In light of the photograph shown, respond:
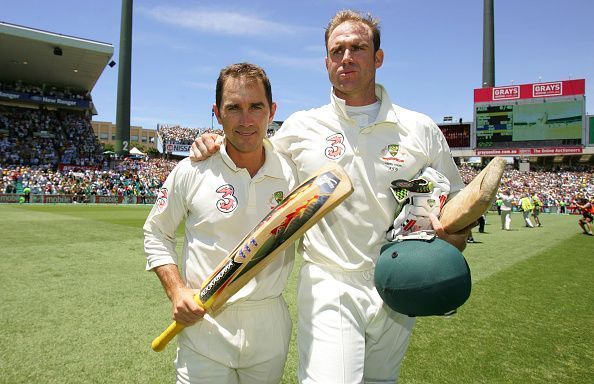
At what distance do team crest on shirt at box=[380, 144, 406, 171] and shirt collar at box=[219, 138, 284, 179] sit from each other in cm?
60

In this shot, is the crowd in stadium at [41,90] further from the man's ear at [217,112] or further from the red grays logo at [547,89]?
the man's ear at [217,112]

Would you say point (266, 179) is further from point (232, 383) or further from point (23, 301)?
point (23, 301)

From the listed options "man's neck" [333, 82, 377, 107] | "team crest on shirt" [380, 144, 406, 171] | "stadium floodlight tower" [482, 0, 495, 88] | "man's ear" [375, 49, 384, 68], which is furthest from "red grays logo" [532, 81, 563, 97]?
"team crest on shirt" [380, 144, 406, 171]

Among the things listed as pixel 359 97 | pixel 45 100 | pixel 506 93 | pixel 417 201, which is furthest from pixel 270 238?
pixel 506 93

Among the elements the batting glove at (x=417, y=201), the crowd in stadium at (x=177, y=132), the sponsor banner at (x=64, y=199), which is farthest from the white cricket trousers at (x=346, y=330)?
the crowd in stadium at (x=177, y=132)

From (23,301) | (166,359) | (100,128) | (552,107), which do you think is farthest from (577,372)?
(100,128)

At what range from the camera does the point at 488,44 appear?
2427 inches

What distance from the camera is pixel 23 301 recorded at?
581 centimetres

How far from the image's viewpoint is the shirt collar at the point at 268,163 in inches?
97.1

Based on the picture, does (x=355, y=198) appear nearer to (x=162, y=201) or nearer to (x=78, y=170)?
(x=162, y=201)

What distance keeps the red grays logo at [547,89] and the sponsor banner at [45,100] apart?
48324 millimetres

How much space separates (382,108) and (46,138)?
4892 cm

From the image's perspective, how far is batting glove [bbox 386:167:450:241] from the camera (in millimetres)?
2314

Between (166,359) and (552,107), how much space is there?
1986 inches
